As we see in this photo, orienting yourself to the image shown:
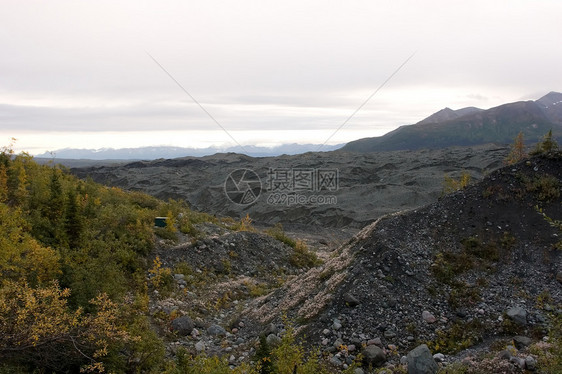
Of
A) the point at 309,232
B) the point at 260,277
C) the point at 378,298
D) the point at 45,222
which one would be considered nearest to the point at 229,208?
the point at 309,232

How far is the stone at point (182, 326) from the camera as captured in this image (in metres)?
9.73

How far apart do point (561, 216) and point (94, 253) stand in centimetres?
1297

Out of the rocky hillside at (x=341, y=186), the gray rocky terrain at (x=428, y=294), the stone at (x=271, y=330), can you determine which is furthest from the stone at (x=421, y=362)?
the rocky hillside at (x=341, y=186)

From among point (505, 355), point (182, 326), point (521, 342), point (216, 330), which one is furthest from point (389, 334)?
point (182, 326)

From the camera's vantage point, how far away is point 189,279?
42.4 ft

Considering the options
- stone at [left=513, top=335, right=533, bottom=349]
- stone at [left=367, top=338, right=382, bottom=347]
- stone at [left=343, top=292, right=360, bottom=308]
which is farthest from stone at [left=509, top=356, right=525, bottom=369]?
stone at [left=343, top=292, right=360, bottom=308]

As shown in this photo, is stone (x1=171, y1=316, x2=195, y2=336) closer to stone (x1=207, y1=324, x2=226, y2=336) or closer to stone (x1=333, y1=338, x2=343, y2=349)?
stone (x1=207, y1=324, x2=226, y2=336)

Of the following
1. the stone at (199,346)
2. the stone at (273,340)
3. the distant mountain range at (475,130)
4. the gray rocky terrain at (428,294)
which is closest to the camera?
the gray rocky terrain at (428,294)

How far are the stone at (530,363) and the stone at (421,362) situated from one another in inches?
55.8

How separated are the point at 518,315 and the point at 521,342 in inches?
30.2

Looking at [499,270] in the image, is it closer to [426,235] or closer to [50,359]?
[426,235]

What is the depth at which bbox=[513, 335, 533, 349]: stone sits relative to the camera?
6.99 meters

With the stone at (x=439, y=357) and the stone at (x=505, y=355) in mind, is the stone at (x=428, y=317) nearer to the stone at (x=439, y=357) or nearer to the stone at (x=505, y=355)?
the stone at (x=439, y=357)

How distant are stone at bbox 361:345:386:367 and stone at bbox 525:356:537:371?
238 centimetres
